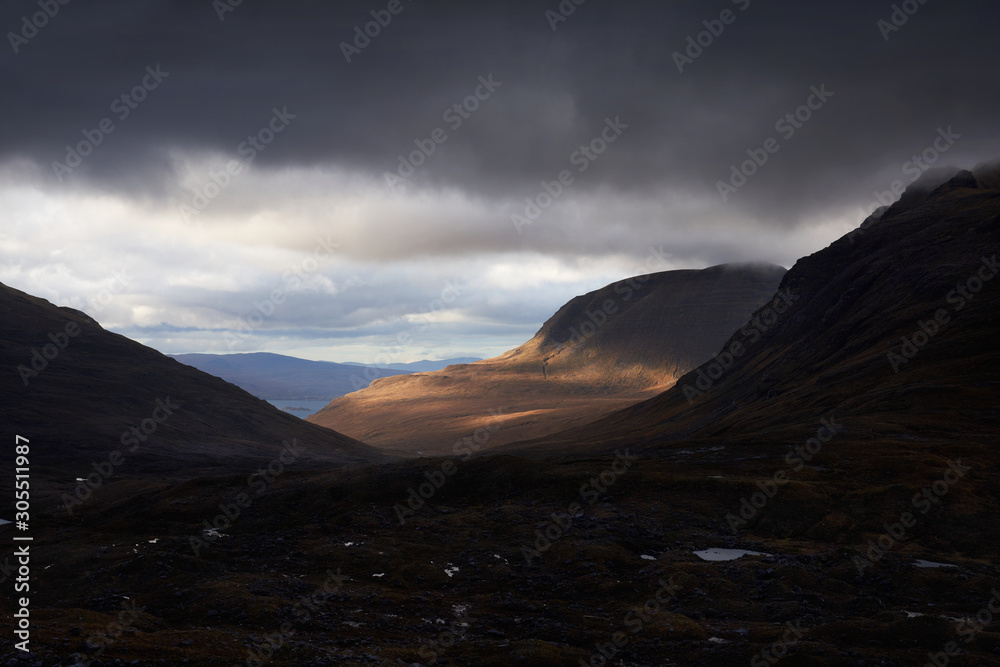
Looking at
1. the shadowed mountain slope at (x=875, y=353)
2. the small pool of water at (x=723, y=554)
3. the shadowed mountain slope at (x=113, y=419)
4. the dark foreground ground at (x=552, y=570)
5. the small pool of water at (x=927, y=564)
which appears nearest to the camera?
the dark foreground ground at (x=552, y=570)

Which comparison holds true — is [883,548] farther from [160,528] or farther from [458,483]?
[160,528]

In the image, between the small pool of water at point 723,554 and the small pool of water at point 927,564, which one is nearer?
the small pool of water at point 927,564

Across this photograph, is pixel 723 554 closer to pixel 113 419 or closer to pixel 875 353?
pixel 875 353

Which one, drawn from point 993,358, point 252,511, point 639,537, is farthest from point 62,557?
point 993,358

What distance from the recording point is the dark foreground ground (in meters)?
25.5

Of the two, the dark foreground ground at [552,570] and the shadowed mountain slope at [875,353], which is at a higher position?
the shadowed mountain slope at [875,353]

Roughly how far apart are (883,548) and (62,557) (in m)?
61.2

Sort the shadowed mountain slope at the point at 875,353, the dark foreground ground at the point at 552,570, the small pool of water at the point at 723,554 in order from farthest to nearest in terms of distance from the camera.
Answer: the shadowed mountain slope at the point at 875,353
the small pool of water at the point at 723,554
the dark foreground ground at the point at 552,570

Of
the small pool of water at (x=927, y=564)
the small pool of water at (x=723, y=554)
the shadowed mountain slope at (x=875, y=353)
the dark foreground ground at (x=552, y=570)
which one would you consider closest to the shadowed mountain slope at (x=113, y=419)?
the dark foreground ground at (x=552, y=570)

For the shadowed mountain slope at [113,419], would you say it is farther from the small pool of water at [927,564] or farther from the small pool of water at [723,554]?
the small pool of water at [927,564]

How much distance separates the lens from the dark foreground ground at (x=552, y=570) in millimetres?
25500

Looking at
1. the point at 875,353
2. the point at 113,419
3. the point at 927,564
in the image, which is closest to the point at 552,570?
the point at 927,564

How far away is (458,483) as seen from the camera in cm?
6269

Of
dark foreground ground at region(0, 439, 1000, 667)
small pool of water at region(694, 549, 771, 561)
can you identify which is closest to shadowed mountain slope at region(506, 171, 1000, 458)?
dark foreground ground at region(0, 439, 1000, 667)
